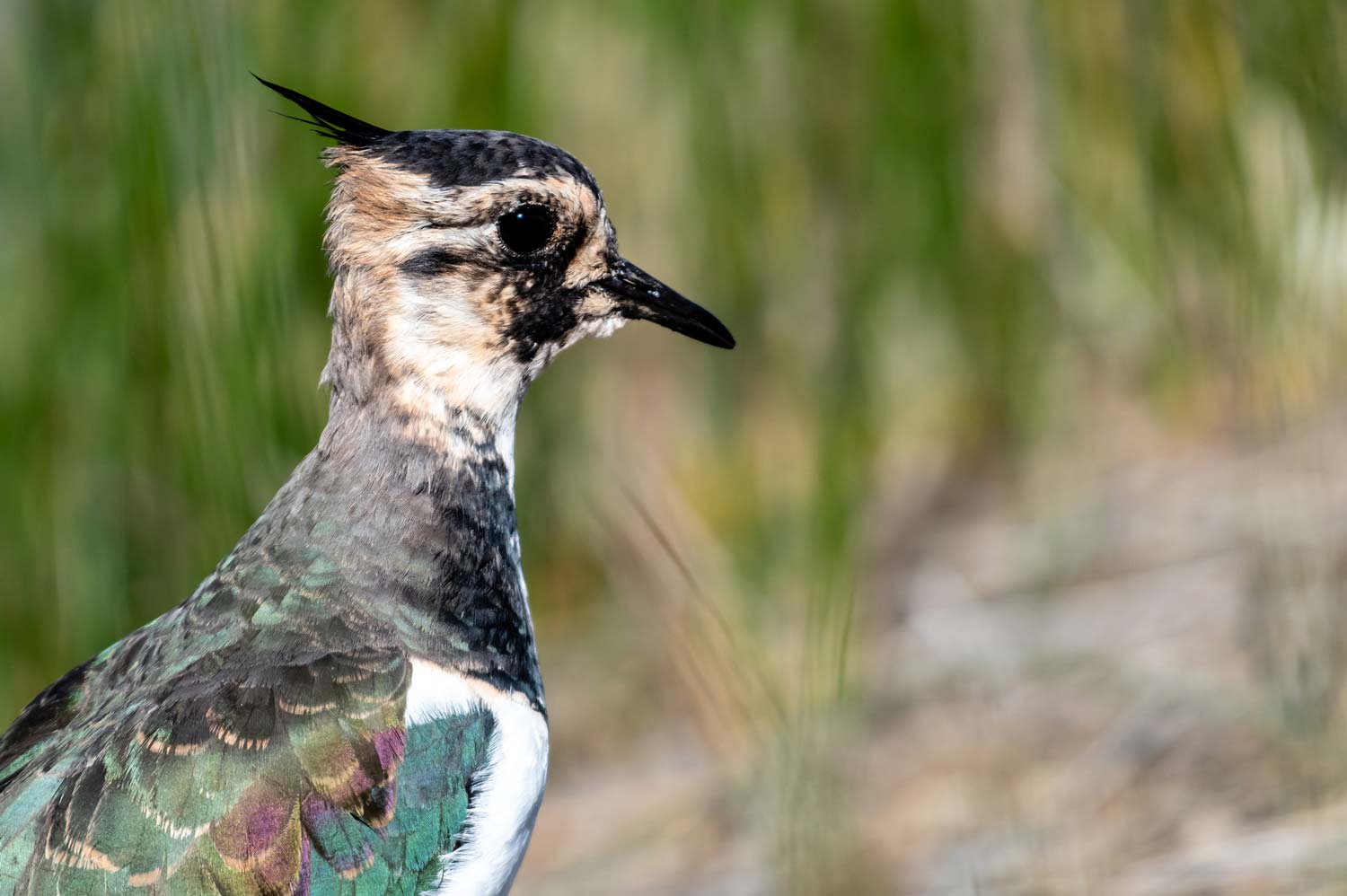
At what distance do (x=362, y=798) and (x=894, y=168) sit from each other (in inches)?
131

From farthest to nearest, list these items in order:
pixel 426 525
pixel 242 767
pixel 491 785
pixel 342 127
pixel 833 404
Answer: pixel 833 404
pixel 342 127
pixel 426 525
pixel 491 785
pixel 242 767

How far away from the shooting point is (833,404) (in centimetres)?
362

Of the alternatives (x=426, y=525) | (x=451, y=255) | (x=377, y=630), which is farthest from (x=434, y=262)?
(x=377, y=630)

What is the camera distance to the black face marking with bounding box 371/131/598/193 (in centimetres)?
262

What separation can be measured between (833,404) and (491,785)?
1.52 metres

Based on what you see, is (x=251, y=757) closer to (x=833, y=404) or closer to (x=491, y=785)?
(x=491, y=785)

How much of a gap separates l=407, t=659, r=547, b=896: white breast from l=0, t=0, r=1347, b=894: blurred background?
0.50 m

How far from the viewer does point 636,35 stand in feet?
15.6

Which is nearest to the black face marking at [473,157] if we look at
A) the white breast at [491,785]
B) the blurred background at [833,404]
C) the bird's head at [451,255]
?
the bird's head at [451,255]

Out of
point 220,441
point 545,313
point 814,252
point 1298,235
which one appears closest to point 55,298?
point 220,441

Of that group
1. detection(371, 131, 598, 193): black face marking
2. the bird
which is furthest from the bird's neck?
detection(371, 131, 598, 193): black face marking

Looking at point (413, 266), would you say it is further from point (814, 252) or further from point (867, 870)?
point (814, 252)

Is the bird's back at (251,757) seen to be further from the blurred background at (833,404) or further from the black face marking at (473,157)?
the black face marking at (473,157)

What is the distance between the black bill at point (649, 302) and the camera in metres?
2.80
